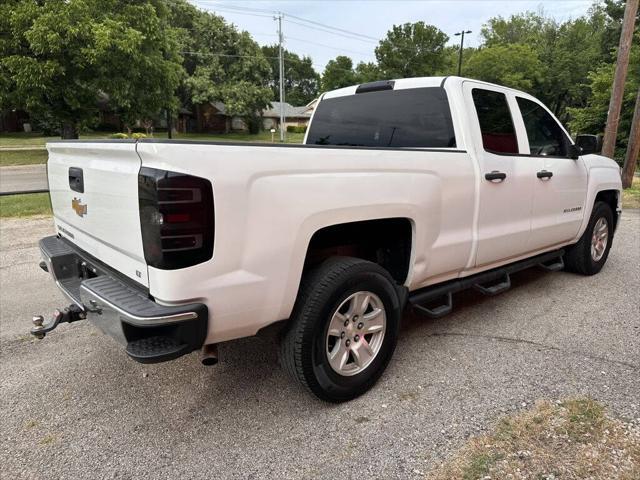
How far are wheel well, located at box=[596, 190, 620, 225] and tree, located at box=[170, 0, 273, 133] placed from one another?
3936 cm

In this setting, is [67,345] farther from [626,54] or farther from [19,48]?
[19,48]

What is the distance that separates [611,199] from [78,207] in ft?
17.9

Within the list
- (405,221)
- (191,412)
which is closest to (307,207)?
(405,221)

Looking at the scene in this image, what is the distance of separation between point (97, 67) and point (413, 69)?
164 feet

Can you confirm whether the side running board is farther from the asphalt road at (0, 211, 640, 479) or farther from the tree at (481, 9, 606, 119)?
the tree at (481, 9, 606, 119)

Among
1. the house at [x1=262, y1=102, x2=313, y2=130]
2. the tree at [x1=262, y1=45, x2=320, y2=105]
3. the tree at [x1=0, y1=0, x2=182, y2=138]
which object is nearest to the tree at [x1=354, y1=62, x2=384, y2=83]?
the house at [x1=262, y1=102, x2=313, y2=130]

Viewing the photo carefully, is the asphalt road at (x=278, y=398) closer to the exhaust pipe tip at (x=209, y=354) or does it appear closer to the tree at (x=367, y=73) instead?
the exhaust pipe tip at (x=209, y=354)

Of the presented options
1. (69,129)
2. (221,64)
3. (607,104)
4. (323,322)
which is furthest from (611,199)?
(221,64)

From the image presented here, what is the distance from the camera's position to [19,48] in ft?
63.6

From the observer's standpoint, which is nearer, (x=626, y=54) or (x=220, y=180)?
(x=220, y=180)

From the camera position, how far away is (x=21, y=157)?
23438mm

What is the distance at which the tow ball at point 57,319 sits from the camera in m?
2.48

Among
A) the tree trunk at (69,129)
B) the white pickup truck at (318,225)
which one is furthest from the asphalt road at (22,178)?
the white pickup truck at (318,225)

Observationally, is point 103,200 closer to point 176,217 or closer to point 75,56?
point 176,217
